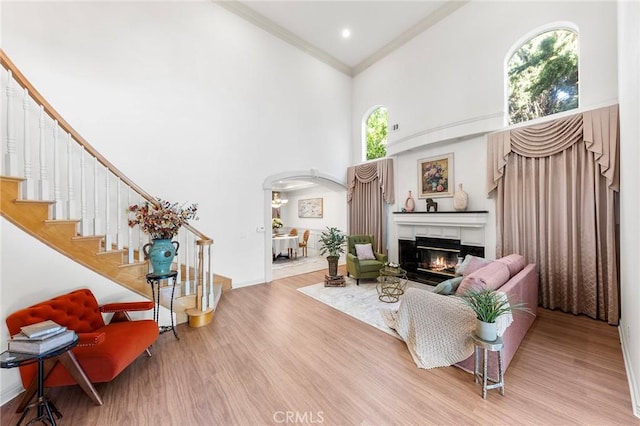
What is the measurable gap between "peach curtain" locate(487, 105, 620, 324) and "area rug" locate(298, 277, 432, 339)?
6.32 ft

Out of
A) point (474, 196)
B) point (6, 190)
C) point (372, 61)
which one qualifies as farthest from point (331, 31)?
point (6, 190)

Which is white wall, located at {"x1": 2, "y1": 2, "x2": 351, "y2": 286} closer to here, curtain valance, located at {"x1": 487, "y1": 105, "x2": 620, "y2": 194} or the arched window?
the arched window

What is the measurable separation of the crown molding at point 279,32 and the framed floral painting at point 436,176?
152 inches

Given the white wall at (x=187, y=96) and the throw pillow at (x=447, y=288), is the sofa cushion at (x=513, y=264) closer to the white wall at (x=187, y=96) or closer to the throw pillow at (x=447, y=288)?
the throw pillow at (x=447, y=288)

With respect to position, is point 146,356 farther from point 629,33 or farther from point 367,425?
point 629,33

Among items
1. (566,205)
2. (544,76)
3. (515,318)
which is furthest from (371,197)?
(515,318)

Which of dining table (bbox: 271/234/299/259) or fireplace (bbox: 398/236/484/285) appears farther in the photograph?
dining table (bbox: 271/234/299/259)

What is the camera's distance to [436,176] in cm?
518

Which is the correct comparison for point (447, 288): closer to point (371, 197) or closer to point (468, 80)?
point (371, 197)

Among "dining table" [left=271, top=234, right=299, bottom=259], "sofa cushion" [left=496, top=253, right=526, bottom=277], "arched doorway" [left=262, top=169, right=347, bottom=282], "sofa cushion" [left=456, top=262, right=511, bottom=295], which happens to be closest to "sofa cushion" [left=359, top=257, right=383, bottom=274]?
"arched doorway" [left=262, top=169, right=347, bottom=282]

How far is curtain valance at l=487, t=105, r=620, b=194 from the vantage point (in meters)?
3.10

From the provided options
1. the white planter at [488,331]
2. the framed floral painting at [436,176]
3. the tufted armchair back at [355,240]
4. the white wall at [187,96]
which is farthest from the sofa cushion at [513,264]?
the white wall at [187,96]

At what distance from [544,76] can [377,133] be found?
3.48 meters

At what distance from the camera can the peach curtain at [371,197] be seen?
6045 millimetres
